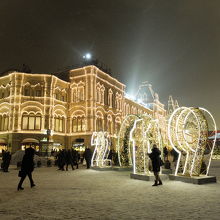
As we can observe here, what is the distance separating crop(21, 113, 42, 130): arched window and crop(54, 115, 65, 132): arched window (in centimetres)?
276

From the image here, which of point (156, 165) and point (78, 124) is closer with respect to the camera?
point (156, 165)

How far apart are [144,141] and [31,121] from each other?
28.3m

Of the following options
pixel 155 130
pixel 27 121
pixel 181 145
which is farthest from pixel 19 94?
pixel 181 145

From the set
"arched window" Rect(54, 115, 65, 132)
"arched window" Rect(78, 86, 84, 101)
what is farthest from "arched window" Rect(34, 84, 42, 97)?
"arched window" Rect(78, 86, 84, 101)

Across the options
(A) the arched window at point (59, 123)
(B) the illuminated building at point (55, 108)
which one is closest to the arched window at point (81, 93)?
(B) the illuminated building at point (55, 108)

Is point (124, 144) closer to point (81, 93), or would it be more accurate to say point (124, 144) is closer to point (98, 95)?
point (81, 93)

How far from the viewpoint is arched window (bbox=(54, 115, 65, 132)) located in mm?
40875

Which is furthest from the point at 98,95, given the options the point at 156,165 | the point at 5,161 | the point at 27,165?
the point at 27,165

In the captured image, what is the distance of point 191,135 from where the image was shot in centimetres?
1287

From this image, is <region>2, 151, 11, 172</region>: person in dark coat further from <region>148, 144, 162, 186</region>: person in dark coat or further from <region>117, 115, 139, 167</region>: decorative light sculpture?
<region>148, 144, 162, 186</region>: person in dark coat

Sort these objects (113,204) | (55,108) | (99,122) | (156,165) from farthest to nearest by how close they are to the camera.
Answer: (99,122), (55,108), (156,165), (113,204)

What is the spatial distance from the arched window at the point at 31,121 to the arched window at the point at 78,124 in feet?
19.9

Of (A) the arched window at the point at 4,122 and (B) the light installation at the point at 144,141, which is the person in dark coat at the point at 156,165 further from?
(A) the arched window at the point at 4,122

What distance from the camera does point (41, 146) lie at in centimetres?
3825
